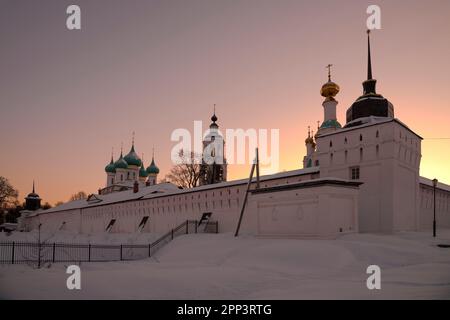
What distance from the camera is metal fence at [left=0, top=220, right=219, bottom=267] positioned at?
23.0 meters

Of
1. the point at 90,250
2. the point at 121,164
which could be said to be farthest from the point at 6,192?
the point at 90,250

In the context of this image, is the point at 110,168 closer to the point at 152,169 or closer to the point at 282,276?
the point at 152,169

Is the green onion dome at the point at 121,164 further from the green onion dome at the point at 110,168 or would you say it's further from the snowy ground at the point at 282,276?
the snowy ground at the point at 282,276

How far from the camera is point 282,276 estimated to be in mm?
13688

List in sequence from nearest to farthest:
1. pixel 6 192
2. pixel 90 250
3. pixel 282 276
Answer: pixel 282 276 → pixel 90 250 → pixel 6 192

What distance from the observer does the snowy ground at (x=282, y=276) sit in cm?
991

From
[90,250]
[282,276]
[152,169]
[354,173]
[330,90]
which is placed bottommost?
[90,250]

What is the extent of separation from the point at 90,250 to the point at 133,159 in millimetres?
57814

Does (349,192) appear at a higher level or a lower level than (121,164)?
lower

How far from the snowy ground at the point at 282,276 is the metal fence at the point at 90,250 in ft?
16.3
